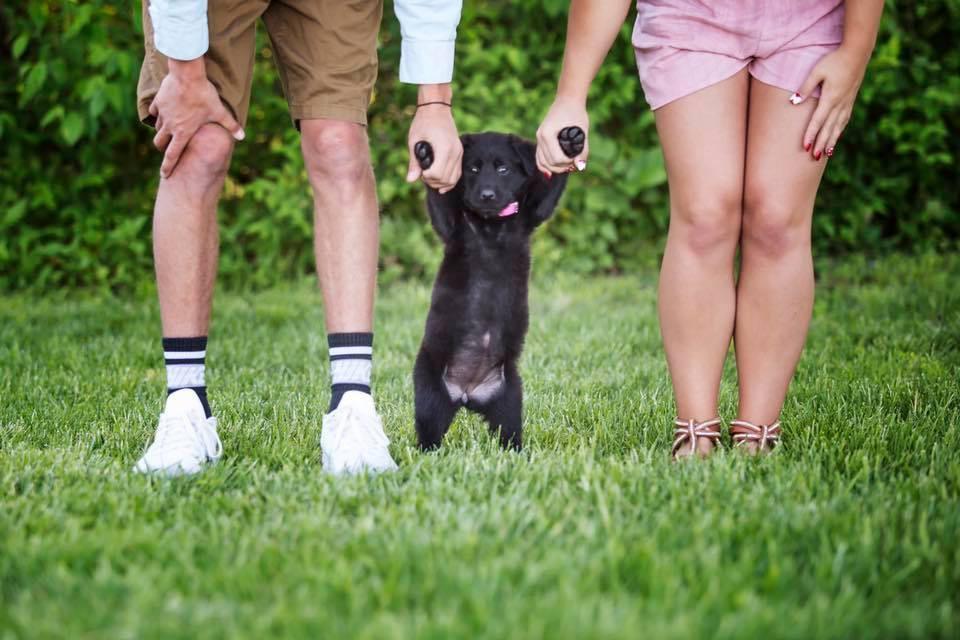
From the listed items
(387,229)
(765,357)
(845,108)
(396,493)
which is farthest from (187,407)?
(387,229)

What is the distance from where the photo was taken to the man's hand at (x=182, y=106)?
2178 mm

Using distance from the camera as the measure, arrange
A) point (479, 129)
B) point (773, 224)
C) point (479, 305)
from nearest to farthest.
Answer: point (773, 224) → point (479, 305) → point (479, 129)

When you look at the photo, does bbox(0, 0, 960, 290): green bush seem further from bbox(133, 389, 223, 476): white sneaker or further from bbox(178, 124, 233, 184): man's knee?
bbox(133, 389, 223, 476): white sneaker

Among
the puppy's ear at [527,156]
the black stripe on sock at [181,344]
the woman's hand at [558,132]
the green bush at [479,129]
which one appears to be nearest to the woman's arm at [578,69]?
the woman's hand at [558,132]

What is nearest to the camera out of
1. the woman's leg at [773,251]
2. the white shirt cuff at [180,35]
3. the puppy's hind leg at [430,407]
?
the white shirt cuff at [180,35]

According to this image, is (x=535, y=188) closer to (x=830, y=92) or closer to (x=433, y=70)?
(x=433, y=70)

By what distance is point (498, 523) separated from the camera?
167 centimetres

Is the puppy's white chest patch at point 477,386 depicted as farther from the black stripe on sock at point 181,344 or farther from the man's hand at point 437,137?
the black stripe on sock at point 181,344

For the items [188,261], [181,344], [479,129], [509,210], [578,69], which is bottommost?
[181,344]

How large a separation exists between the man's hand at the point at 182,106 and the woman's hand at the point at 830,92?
4.47ft

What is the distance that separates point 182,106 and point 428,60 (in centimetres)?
59

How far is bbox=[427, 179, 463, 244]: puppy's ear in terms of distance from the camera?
2.55 meters

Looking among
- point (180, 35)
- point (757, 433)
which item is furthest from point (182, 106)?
point (757, 433)

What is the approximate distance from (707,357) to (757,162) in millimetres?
483
